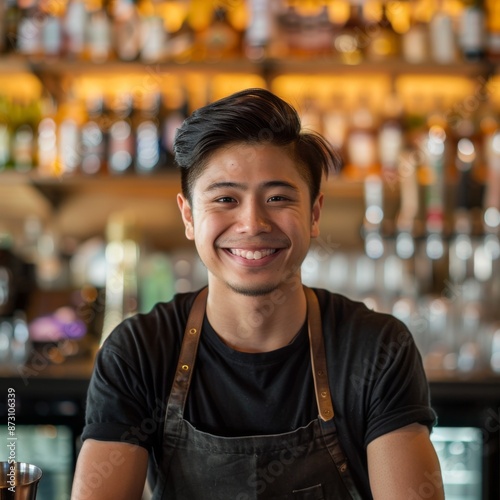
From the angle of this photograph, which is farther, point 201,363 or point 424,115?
point 424,115

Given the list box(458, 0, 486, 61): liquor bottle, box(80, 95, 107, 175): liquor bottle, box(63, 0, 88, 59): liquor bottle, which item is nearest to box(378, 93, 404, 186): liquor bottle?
box(458, 0, 486, 61): liquor bottle

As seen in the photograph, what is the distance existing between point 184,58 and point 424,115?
898 millimetres

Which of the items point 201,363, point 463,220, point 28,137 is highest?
point 28,137

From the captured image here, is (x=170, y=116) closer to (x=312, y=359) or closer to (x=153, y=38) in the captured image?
(x=153, y=38)

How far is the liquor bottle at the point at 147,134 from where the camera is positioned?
2877 millimetres

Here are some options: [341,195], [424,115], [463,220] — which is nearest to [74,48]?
[341,195]

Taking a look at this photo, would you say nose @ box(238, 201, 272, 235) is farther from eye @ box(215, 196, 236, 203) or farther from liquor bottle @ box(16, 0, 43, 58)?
liquor bottle @ box(16, 0, 43, 58)

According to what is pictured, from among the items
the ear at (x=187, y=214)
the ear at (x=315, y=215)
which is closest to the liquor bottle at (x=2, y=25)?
the ear at (x=187, y=214)

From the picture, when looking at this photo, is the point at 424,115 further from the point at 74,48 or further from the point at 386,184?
the point at 74,48

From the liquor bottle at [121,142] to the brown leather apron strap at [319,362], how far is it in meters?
1.68

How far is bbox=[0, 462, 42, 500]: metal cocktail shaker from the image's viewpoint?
35.8 inches

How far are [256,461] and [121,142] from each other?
188 cm

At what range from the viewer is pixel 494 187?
8.86 ft

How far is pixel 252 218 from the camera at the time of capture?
1.19m
